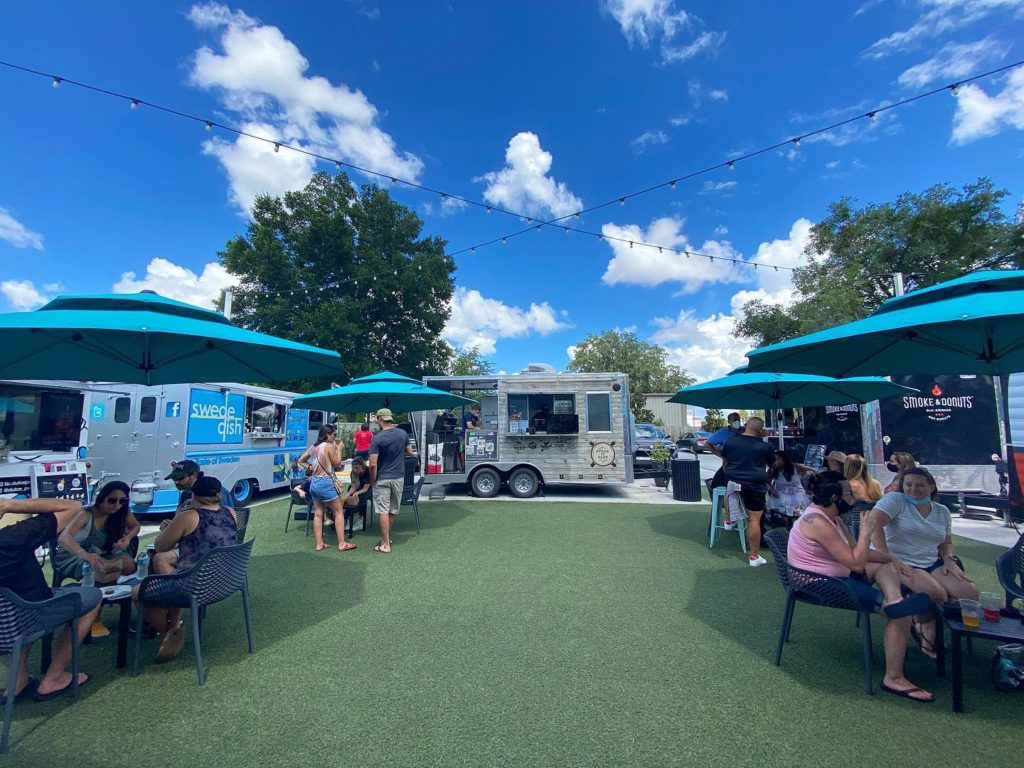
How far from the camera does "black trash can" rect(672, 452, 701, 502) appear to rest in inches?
370

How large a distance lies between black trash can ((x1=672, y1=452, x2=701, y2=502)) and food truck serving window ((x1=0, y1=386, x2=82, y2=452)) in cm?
983

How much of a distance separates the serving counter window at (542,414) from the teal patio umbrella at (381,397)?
2.04 metres

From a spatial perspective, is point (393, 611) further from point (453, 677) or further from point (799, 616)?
point (799, 616)

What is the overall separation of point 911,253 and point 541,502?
Result: 18598 mm

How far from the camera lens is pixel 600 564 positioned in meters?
5.11

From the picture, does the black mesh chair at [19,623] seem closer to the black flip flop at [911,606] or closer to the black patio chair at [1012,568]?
the black flip flop at [911,606]

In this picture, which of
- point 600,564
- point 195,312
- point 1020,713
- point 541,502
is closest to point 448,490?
point 541,502

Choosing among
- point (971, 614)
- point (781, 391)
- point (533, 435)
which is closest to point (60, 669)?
point (971, 614)

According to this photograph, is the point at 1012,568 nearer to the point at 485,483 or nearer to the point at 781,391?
the point at 781,391

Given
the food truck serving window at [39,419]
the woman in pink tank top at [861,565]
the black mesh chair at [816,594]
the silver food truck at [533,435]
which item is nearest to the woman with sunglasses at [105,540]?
the food truck serving window at [39,419]

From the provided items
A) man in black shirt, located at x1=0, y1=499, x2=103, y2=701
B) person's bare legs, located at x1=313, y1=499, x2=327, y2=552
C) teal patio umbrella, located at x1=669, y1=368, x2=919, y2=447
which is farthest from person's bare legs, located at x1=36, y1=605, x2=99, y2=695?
teal patio umbrella, located at x1=669, y1=368, x2=919, y2=447

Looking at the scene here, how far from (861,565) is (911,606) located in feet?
1.08

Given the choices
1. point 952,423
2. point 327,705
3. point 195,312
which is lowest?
point 327,705

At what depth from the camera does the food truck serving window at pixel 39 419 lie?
19.2 ft
